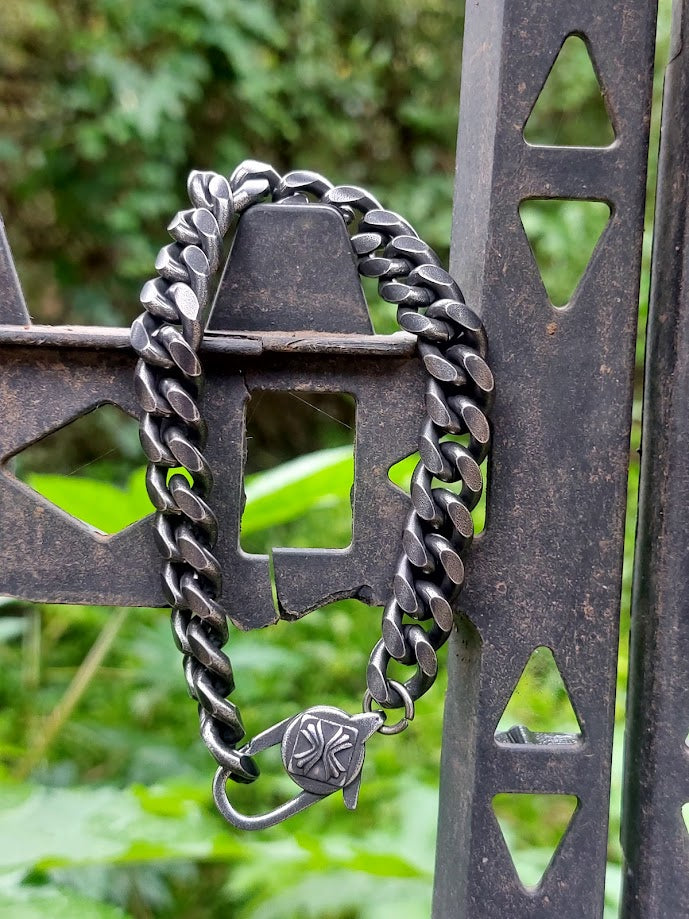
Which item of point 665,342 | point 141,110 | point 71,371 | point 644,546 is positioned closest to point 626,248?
point 665,342

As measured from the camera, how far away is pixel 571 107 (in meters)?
2.58

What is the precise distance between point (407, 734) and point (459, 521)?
133 cm

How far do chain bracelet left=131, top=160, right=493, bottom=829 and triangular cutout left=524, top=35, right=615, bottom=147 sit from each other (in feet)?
7.26

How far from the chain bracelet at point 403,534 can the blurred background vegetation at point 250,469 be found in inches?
11.7

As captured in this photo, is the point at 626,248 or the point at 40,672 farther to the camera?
the point at 40,672

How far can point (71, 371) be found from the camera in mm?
479

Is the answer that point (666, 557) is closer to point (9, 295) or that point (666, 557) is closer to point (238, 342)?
point (238, 342)

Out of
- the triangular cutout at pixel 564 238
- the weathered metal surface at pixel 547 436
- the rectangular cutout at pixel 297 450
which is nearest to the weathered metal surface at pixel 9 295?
the weathered metal surface at pixel 547 436

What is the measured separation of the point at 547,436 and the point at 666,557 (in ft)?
0.32

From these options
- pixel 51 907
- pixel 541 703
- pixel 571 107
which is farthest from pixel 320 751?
pixel 571 107

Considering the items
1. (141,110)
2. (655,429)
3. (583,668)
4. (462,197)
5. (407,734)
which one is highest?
(141,110)

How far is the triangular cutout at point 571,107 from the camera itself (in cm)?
255

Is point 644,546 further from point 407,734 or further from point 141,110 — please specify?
point 141,110

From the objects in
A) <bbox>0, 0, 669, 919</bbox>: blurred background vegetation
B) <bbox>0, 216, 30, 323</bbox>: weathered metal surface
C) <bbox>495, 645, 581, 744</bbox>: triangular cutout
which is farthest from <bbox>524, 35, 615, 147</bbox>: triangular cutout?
<bbox>0, 216, 30, 323</bbox>: weathered metal surface
